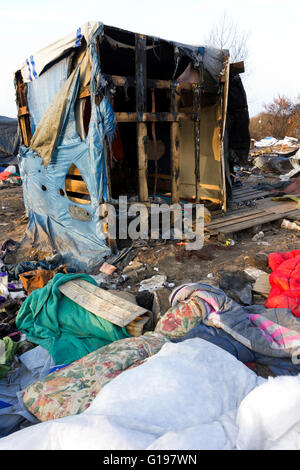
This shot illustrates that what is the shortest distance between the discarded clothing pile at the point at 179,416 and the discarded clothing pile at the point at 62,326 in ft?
4.75

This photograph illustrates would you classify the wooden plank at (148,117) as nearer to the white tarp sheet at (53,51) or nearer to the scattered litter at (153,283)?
the white tarp sheet at (53,51)

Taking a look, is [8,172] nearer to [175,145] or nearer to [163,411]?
[175,145]

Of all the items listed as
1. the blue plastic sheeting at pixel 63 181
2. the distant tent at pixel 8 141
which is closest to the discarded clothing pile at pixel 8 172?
the distant tent at pixel 8 141

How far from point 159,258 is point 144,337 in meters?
2.49

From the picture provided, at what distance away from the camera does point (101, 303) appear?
3.24 meters

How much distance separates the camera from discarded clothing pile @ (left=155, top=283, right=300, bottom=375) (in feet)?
7.48

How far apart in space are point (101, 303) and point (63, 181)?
10.5 ft

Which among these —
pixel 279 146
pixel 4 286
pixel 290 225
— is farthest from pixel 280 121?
pixel 4 286

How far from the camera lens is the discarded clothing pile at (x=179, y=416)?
1.16m

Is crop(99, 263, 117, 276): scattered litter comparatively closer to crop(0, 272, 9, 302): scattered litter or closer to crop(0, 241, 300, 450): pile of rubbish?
crop(0, 241, 300, 450): pile of rubbish

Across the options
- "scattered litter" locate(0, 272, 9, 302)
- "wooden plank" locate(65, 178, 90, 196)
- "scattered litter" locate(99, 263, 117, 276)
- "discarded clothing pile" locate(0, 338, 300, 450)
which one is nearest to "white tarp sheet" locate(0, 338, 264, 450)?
"discarded clothing pile" locate(0, 338, 300, 450)

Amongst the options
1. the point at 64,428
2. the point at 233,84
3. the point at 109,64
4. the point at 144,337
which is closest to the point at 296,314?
the point at 144,337

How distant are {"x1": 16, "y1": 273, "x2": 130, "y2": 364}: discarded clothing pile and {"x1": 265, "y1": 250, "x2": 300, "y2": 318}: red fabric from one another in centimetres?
157
